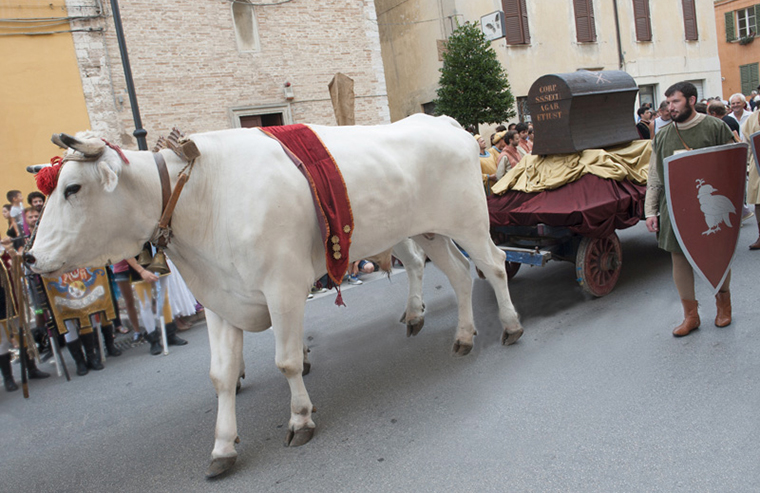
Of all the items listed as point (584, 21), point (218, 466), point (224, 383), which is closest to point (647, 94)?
point (584, 21)

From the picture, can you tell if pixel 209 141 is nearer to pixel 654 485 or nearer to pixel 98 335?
pixel 654 485

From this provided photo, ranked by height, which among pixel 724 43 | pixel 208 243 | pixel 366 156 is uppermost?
pixel 724 43

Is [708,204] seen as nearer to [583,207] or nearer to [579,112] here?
[583,207]

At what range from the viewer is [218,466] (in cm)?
323

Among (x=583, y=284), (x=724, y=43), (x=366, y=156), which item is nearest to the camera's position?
(x=366, y=156)

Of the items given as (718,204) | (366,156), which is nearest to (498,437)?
(366,156)

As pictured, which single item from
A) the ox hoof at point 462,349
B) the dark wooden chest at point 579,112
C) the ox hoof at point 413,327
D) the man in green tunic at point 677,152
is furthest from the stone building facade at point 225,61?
the man in green tunic at point 677,152

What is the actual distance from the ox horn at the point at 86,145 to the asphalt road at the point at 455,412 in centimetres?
193

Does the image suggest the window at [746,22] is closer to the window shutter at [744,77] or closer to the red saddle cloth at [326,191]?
the window shutter at [744,77]

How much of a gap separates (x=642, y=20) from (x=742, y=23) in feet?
36.3

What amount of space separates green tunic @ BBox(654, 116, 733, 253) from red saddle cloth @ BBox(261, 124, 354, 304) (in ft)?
7.76

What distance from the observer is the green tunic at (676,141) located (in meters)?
3.99

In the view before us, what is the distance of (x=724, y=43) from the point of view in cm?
3017

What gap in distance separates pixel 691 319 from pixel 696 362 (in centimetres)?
58
